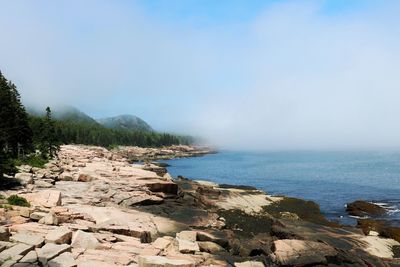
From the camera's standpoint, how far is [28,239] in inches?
761

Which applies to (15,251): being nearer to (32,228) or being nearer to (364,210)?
(32,228)

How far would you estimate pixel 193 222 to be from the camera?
3616 centimetres

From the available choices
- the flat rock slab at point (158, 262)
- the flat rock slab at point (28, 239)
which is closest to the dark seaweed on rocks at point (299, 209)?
the flat rock slab at point (158, 262)

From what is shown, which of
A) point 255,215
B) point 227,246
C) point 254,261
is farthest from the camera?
point 255,215

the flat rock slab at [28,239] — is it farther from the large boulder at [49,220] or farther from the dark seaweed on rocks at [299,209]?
the dark seaweed on rocks at [299,209]

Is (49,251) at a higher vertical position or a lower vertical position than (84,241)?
higher

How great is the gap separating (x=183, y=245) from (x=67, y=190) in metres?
20.2

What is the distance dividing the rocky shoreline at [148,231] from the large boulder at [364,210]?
19.1 feet

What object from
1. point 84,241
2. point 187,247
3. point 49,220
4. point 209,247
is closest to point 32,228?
point 49,220

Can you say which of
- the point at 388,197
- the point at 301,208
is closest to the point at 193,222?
the point at 301,208

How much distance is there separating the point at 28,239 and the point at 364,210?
159 ft

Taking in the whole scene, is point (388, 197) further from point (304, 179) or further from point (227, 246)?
point (227, 246)

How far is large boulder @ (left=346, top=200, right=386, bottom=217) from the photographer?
53391 mm

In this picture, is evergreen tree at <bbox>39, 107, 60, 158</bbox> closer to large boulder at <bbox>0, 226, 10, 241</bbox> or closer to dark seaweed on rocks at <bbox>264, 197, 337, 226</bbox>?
dark seaweed on rocks at <bbox>264, 197, 337, 226</bbox>
